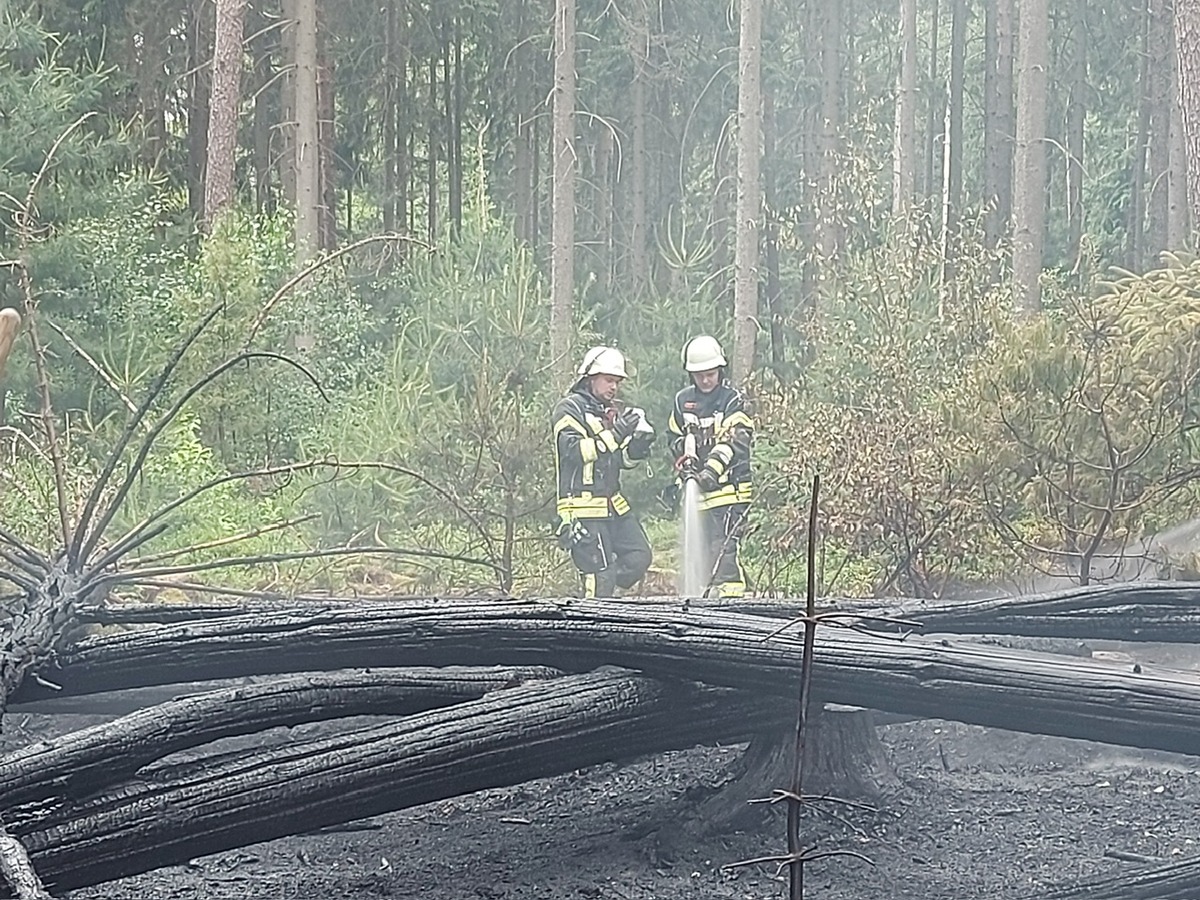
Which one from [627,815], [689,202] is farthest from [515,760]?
[689,202]

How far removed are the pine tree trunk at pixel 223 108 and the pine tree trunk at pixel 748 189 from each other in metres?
1.32

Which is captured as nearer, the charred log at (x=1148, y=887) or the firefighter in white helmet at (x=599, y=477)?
the charred log at (x=1148, y=887)

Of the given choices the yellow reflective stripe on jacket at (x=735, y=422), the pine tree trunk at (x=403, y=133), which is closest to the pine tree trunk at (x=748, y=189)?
the yellow reflective stripe on jacket at (x=735, y=422)

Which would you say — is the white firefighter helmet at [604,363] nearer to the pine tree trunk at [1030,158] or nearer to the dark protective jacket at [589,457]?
the dark protective jacket at [589,457]

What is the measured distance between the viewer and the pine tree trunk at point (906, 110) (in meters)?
3.57

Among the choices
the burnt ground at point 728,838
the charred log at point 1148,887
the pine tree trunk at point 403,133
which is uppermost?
the pine tree trunk at point 403,133

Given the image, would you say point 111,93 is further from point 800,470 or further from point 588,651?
point 588,651

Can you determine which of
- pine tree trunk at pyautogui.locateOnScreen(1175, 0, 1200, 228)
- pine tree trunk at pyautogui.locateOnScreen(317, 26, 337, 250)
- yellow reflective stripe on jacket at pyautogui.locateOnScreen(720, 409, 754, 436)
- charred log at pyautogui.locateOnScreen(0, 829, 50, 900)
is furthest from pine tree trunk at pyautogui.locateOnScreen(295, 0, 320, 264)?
charred log at pyautogui.locateOnScreen(0, 829, 50, 900)

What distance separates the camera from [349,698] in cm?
177

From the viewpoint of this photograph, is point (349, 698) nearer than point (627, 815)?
Yes

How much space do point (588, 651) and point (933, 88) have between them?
7.45 feet

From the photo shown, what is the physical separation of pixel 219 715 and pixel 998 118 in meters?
2.65

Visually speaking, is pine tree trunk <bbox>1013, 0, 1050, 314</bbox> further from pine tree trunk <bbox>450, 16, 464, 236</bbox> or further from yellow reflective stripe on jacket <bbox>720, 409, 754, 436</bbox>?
pine tree trunk <bbox>450, 16, 464, 236</bbox>

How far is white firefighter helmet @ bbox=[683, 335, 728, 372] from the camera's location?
338 cm
